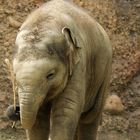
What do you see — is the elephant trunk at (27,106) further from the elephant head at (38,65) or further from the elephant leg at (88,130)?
the elephant leg at (88,130)

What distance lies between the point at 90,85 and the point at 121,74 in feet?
9.11

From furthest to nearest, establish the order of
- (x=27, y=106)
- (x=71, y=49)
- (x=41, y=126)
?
A: (x=41, y=126)
(x=71, y=49)
(x=27, y=106)

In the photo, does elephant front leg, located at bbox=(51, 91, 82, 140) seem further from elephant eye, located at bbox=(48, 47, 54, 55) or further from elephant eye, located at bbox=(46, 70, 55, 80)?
elephant eye, located at bbox=(48, 47, 54, 55)

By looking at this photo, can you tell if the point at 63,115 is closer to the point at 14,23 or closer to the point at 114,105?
the point at 114,105

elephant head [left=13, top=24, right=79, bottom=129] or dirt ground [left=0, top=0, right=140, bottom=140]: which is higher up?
elephant head [left=13, top=24, right=79, bottom=129]

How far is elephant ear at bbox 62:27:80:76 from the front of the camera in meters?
3.79

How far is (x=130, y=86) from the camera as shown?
24.1 feet

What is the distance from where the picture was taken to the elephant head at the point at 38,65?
3.57 m

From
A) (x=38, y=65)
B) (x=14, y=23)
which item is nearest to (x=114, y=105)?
(x=14, y=23)

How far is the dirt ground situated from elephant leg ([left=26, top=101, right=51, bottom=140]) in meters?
2.89

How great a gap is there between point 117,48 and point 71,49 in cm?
355

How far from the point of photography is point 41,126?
416 cm

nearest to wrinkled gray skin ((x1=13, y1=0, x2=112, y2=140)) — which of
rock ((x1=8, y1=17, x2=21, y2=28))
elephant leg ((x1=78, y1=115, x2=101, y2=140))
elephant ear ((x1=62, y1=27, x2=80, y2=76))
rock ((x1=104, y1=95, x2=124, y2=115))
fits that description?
elephant ear ((x1=62, y1=27, x2=80, y2=76))

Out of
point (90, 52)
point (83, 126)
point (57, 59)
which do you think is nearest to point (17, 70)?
point (57, 59)
